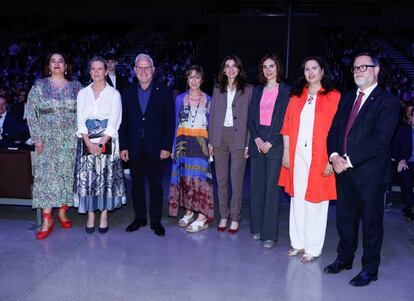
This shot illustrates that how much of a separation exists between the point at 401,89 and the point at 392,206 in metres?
6.14

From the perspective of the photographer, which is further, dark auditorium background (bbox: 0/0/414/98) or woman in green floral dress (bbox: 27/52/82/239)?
dark auditorium background (bbox: 0/0/414/98)

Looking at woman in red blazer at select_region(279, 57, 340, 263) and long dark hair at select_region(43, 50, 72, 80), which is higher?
long dark hair at select_region(43, 50, 72, 80)

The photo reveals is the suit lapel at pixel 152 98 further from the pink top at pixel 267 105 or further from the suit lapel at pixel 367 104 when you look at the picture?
the suit lapel at pixel 367 104

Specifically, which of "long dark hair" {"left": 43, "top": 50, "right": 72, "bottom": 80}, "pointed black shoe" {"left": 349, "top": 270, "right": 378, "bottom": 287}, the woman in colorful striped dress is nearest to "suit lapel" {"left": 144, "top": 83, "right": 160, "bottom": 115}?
the woman in colorful striped dress

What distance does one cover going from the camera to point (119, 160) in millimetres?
4207

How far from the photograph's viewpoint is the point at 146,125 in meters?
4.08

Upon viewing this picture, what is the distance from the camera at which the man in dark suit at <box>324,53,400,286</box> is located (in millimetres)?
3111

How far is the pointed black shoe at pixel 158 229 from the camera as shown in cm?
420

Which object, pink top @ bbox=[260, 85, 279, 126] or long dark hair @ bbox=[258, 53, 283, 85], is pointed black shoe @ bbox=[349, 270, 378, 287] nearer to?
pink top @ bbox=[260, 85, 279, 126]

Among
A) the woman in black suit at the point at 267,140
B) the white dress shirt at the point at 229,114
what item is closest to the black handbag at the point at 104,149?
the white dress shirt at the point at 229,114

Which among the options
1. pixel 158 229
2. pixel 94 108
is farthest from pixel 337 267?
pixel 94 108

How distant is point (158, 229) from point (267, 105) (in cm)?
141

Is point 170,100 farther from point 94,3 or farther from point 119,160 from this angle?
point 94,3

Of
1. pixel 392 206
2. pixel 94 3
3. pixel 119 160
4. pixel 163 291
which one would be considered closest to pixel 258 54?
pixel 94 3
